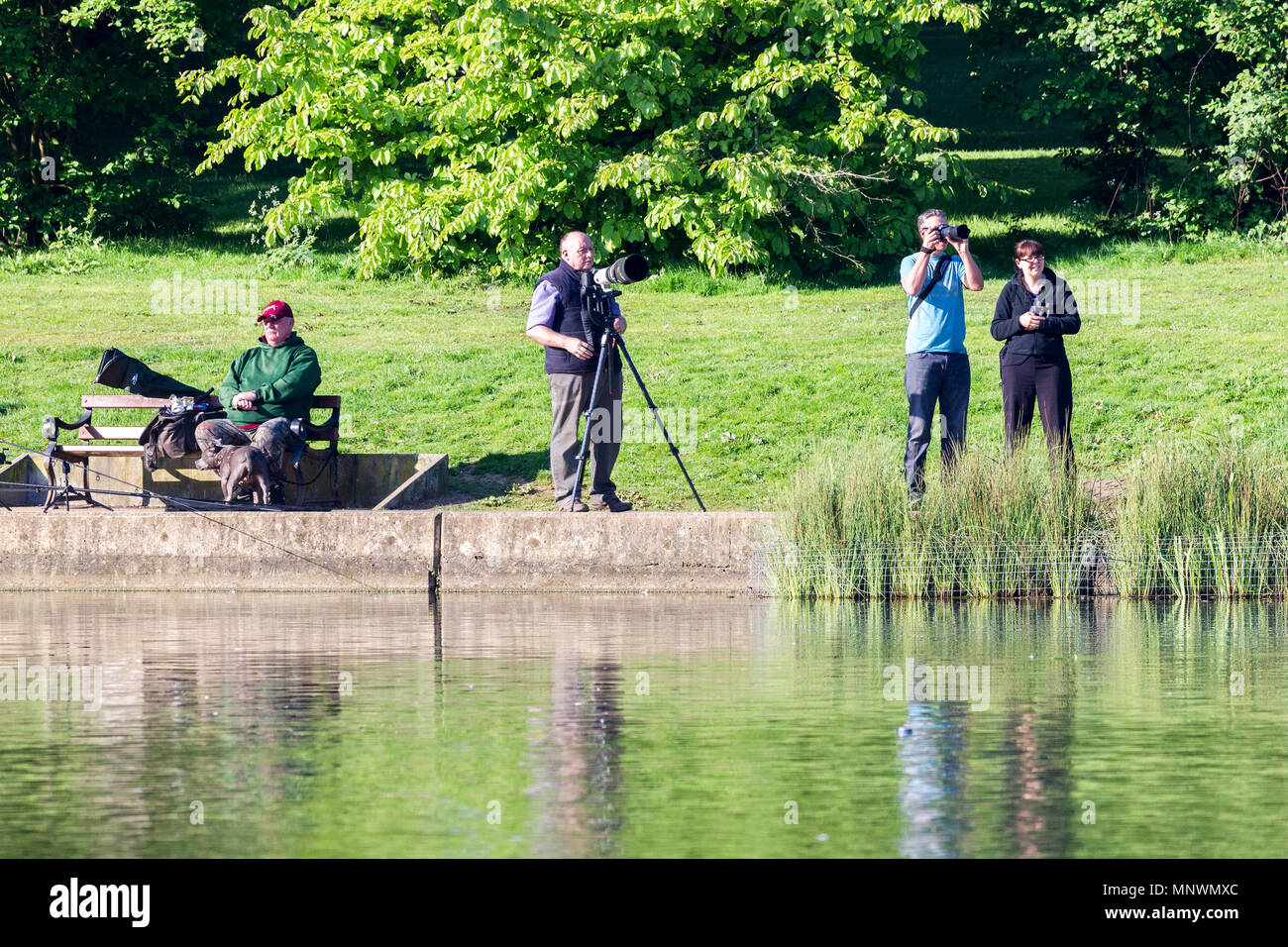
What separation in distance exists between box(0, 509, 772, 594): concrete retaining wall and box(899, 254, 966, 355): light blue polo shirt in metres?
1.81

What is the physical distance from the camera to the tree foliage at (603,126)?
2631 centimetres

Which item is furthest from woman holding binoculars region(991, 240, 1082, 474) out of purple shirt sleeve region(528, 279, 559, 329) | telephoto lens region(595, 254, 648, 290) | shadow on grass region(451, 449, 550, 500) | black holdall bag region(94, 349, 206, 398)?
black holdall bag region(94, 349, 206, 398)

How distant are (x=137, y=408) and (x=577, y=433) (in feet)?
15.5

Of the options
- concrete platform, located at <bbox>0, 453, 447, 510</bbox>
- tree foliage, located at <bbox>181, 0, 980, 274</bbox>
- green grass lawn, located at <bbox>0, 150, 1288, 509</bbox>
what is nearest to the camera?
concrete platform, located at <bbox>0, 453, 447, 510</bbox>

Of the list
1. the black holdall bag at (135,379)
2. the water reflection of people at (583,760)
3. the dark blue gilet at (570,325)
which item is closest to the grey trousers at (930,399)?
the dark blue gilet at (570,325)

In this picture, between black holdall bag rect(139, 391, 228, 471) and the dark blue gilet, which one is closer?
the dark blue gilet

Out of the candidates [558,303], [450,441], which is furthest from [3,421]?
[558,303]

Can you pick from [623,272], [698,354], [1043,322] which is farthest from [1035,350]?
[698,354]

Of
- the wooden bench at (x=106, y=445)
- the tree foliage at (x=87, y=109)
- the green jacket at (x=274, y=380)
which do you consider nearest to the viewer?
the wooden bench at (x=106, y=445)

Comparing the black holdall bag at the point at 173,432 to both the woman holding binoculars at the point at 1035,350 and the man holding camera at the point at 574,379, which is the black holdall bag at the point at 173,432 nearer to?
the man holding camera at the point at 574,379

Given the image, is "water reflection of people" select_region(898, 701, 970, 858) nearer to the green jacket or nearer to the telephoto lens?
the telephoto lens

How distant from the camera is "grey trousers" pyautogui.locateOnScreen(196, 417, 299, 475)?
48.4ft

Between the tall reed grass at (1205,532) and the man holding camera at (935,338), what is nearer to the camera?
the tall reed grass at (1205,532)
